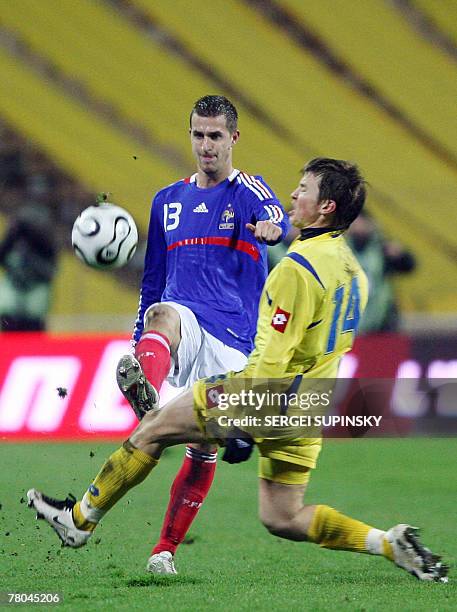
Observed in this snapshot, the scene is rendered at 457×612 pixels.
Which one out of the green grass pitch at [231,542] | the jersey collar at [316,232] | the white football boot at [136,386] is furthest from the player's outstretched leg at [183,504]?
the jersey collar at [316,232]

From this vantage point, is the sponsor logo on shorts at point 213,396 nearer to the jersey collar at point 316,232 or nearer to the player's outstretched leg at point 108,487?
the player's outstretched leg at point 108,487

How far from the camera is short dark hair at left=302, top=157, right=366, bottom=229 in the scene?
14.1 feet

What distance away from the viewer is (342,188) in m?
4.29

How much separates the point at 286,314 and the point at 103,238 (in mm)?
1326

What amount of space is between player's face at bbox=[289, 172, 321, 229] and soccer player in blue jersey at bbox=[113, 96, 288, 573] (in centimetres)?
73

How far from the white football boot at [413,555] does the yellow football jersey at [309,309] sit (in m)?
0.65

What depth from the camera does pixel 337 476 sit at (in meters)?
8.02

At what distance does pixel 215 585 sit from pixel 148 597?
1.39 ft

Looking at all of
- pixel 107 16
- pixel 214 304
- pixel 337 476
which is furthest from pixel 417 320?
pixel 107 16

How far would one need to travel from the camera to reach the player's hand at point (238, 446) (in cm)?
424

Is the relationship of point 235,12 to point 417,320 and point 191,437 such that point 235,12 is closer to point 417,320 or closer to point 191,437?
point 417,320

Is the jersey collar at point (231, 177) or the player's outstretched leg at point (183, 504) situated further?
the jersey collar at point (231, 177)

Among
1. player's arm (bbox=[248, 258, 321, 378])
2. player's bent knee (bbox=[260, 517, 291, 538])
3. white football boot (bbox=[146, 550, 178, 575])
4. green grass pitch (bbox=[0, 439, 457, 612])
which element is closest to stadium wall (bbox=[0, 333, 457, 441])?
green grass pitch (bbox=[0, 439, 457, 612])

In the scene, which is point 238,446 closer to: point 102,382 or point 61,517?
point 61,517
